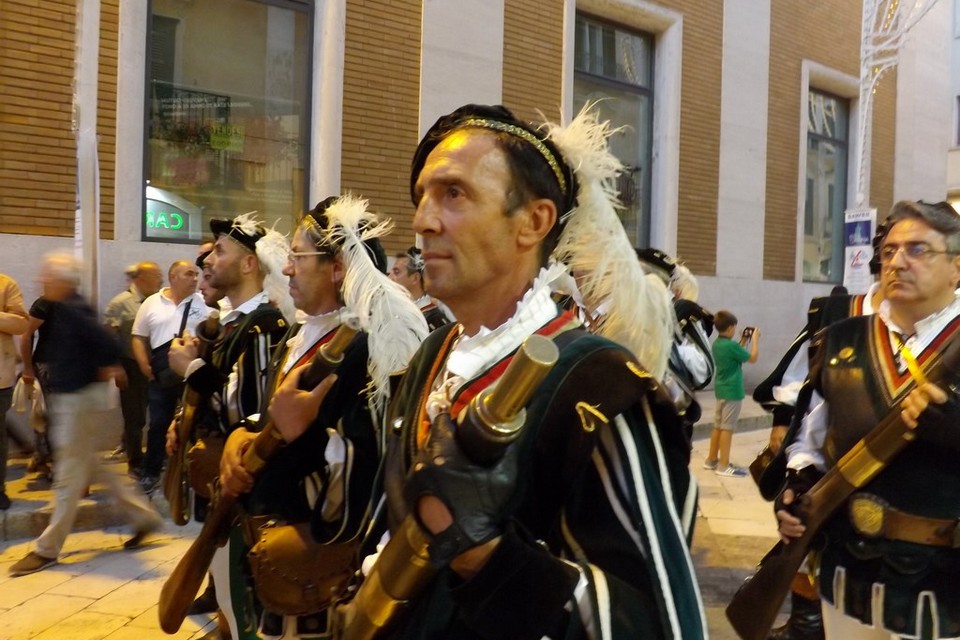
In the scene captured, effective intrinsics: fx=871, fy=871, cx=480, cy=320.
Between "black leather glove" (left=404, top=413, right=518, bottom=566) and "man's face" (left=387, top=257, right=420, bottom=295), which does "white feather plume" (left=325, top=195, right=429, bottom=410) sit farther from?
"man's face" (left=387, top=257, right=420, bottom=295)

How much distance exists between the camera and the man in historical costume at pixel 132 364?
7.24 metres

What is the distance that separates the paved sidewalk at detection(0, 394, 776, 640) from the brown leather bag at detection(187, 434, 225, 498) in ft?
3.92

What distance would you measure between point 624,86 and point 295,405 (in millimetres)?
11272

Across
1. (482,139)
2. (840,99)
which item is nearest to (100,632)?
(482,139)

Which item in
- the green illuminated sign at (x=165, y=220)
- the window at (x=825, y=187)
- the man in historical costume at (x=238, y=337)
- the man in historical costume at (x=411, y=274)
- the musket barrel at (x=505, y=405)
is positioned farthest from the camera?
the window at (x=825, y=187)

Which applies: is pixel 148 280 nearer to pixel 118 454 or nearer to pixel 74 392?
pixel 118 454

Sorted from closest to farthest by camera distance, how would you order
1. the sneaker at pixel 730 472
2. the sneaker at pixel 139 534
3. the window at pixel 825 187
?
the sneaker at pixel 139 534
the sneaker at pixel 730 472
the window at pixel 825 187

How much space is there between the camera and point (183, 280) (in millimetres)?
6879

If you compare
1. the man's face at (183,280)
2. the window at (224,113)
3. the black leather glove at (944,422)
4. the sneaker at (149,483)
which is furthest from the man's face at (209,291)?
the window at (224,113)

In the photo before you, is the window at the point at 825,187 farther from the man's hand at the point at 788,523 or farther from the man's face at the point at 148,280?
→ the man's hand at the point at 788,523

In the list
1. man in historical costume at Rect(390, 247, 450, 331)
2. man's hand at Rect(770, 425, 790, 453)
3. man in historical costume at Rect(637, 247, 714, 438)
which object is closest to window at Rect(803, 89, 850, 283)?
man in historical costume at Rect(637, 247, 714, 438)

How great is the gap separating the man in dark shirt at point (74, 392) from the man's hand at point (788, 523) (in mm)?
4013

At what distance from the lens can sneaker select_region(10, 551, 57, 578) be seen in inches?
213

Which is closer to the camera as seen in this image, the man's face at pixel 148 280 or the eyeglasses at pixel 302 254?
the eyeglasses at pixel 302 254
